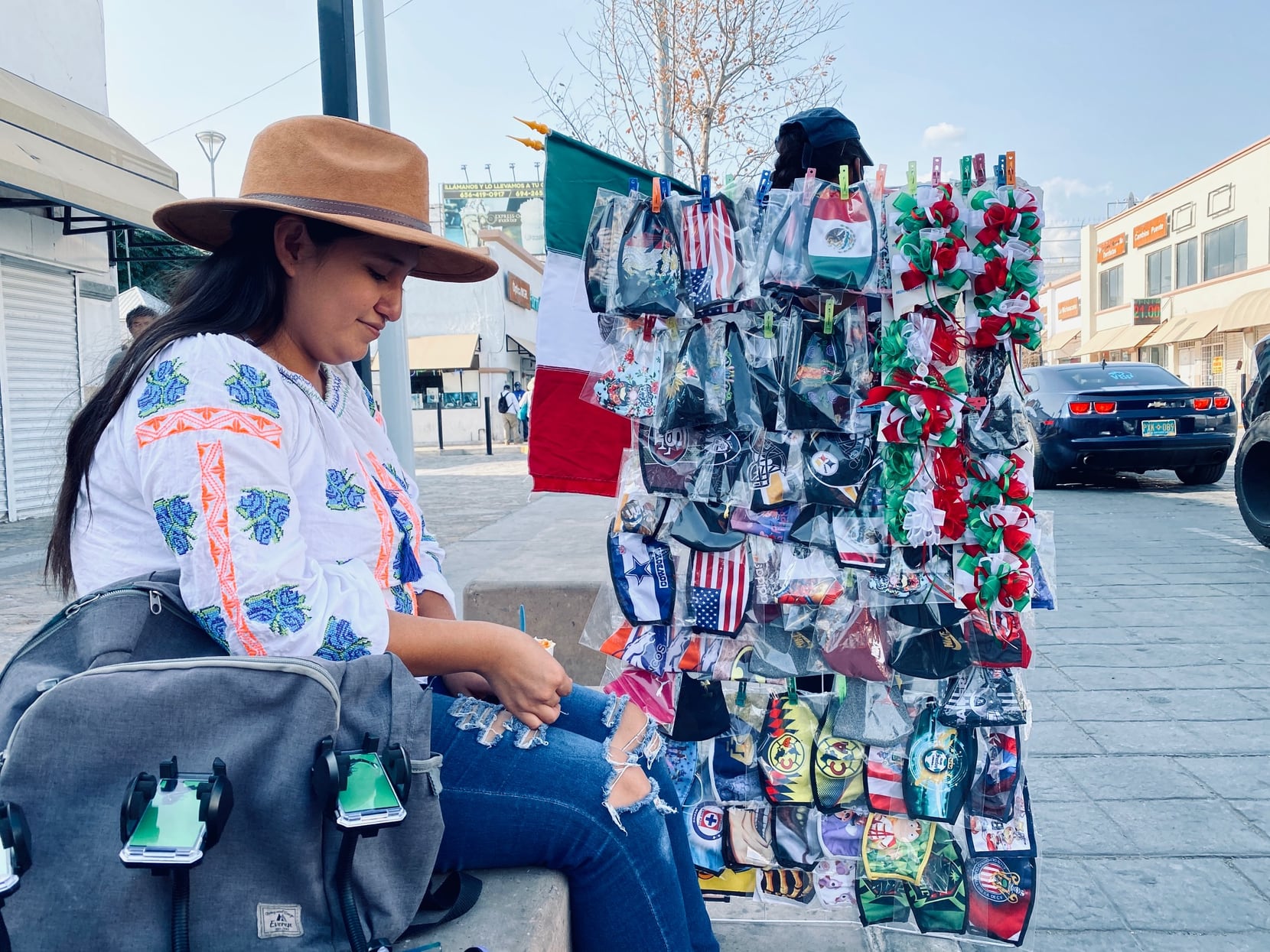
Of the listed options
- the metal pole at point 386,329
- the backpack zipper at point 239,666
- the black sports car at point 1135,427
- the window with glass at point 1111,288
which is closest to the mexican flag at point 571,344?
the backpack zipper at point 239,666

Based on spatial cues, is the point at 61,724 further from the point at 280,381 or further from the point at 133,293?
the point at 133,293

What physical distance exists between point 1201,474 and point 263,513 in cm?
1177

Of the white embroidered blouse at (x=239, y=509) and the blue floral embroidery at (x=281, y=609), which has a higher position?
the white embroidered blouse at (x=239, y=509)

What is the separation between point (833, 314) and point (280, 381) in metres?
1.24

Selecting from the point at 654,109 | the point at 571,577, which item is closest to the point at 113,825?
the point at 571,577

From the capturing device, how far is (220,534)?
1203mm

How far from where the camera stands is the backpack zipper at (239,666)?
106 cm

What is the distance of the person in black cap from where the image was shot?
2285 mm

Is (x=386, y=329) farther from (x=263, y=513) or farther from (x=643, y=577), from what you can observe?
(x=263, y=513)

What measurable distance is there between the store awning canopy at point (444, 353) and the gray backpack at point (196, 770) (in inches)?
1042

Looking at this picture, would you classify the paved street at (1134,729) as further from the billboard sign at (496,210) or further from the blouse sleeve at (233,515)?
the billboard sign at (496,210)

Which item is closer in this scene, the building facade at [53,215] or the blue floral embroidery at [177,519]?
the blue floral embroidery at [177,519]

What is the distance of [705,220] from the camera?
2.09 m

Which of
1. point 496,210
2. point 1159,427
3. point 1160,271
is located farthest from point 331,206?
point 496,210
